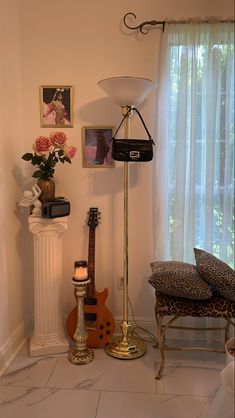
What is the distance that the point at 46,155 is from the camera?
2.44 m

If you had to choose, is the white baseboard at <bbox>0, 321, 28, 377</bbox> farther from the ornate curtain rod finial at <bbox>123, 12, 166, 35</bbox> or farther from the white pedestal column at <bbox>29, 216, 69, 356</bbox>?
the ornate curtain rod finial at <bbox>123, 12, 166, 35</bbox>

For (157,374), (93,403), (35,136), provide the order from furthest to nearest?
(35,136)
(157,374)
(93,403)

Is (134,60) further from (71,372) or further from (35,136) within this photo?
(71,372)

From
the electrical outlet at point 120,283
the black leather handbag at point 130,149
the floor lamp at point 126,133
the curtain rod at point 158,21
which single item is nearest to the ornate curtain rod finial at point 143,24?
the curtain rod at point 158,21

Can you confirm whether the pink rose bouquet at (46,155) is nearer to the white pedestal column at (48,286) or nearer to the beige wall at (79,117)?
the beige wall at (79,117)

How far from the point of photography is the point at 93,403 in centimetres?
194

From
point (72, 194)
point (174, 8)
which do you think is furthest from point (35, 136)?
point (174, 8)

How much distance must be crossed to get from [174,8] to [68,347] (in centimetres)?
250

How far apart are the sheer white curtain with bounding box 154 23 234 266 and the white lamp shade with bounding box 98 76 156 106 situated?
0.96 ft

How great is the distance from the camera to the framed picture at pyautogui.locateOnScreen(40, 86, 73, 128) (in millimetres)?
2559

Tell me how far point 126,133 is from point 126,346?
1.47 metres

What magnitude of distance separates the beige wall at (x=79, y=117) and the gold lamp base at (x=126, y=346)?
255mm

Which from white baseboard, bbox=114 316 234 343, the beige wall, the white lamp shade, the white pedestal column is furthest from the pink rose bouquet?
white baseboard, bbox=114 316 234 343

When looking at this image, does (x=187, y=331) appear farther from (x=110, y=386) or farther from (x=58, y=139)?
(x=58, y=139)
